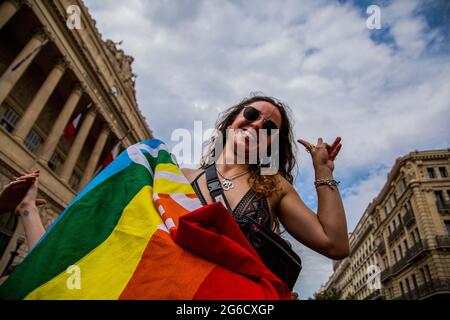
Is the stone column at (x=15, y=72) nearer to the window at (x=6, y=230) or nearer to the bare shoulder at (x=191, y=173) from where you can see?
the window at (x=6, y=230)

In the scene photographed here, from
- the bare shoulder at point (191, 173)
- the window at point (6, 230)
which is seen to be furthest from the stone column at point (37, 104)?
the bare shoulder at point (191, 173)

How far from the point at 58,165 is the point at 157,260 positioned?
916 inches

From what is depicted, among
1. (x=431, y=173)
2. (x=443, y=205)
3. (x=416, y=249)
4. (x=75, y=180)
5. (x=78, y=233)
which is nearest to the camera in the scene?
(x=78, y=233)

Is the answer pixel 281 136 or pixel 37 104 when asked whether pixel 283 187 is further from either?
pixel 37 104

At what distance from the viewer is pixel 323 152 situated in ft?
5.26

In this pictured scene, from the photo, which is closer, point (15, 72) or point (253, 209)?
→ point (253, 209)

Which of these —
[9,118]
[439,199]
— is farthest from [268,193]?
[439,199]

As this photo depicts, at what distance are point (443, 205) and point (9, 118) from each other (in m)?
39.7

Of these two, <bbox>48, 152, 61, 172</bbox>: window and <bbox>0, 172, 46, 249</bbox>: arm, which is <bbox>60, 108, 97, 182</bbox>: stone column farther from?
<bbox>0, 172, 46, 249</bbox>: arm

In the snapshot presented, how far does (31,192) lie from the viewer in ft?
5.42

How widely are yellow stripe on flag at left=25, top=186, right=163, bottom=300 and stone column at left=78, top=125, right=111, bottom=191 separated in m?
21.9

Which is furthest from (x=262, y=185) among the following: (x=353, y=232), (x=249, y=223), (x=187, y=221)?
(x=353, y=232)

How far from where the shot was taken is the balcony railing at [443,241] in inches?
1076

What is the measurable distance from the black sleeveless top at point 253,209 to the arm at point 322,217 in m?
0.14
